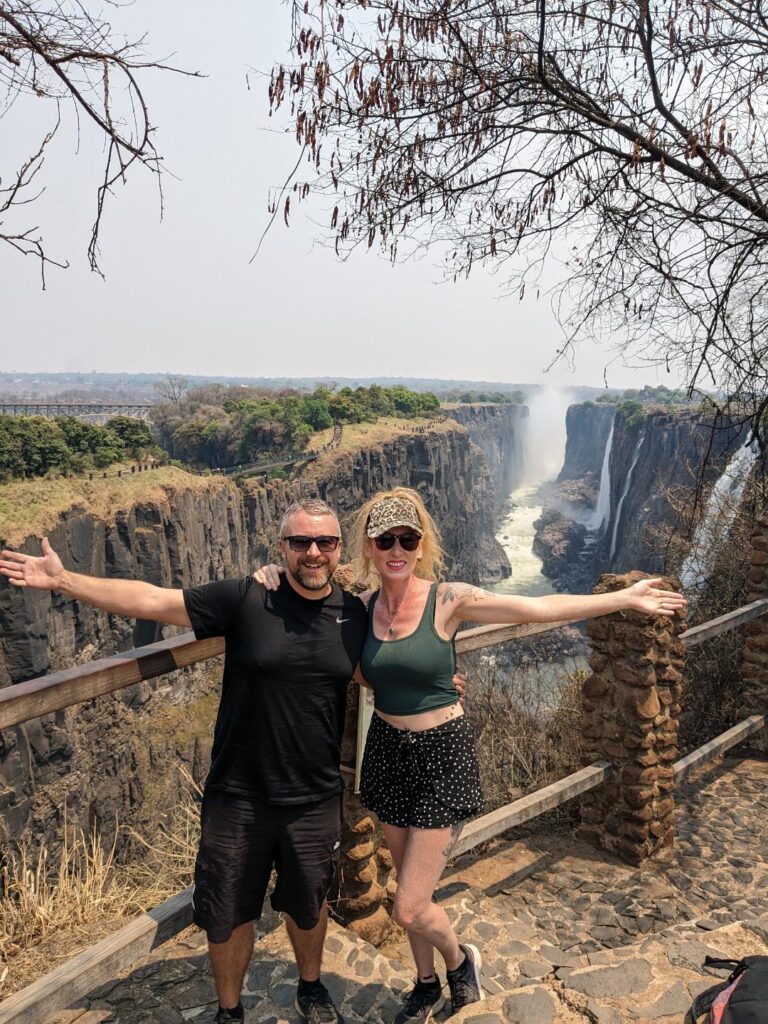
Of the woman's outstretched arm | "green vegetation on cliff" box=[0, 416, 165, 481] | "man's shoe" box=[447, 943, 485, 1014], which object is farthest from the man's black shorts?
"green vegetation on cliff" box=[0, 416, 165, 481]

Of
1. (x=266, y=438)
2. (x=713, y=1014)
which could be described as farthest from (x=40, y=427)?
(x=713, y=1014)

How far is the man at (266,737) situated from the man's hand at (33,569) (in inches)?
3.3

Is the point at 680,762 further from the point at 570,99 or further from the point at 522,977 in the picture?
the point at 570,99

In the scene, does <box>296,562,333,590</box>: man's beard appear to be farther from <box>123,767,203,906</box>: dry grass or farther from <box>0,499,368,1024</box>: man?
<box>123,767,203,906</box>: dry grass

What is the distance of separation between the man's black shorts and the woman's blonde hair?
0.89 meters

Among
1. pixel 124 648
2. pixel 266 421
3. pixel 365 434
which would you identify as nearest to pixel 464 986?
pixel 124 648

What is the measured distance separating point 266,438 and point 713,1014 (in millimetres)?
63469

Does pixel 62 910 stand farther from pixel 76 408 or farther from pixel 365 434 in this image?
pixel 76 408

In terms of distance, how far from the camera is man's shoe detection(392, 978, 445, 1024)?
8.54ft

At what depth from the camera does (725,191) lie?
14.6 ft

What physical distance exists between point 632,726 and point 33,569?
3475mm

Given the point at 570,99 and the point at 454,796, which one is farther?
the point at 570,99

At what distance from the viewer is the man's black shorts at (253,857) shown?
2.46m

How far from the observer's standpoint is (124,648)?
3759 cm
